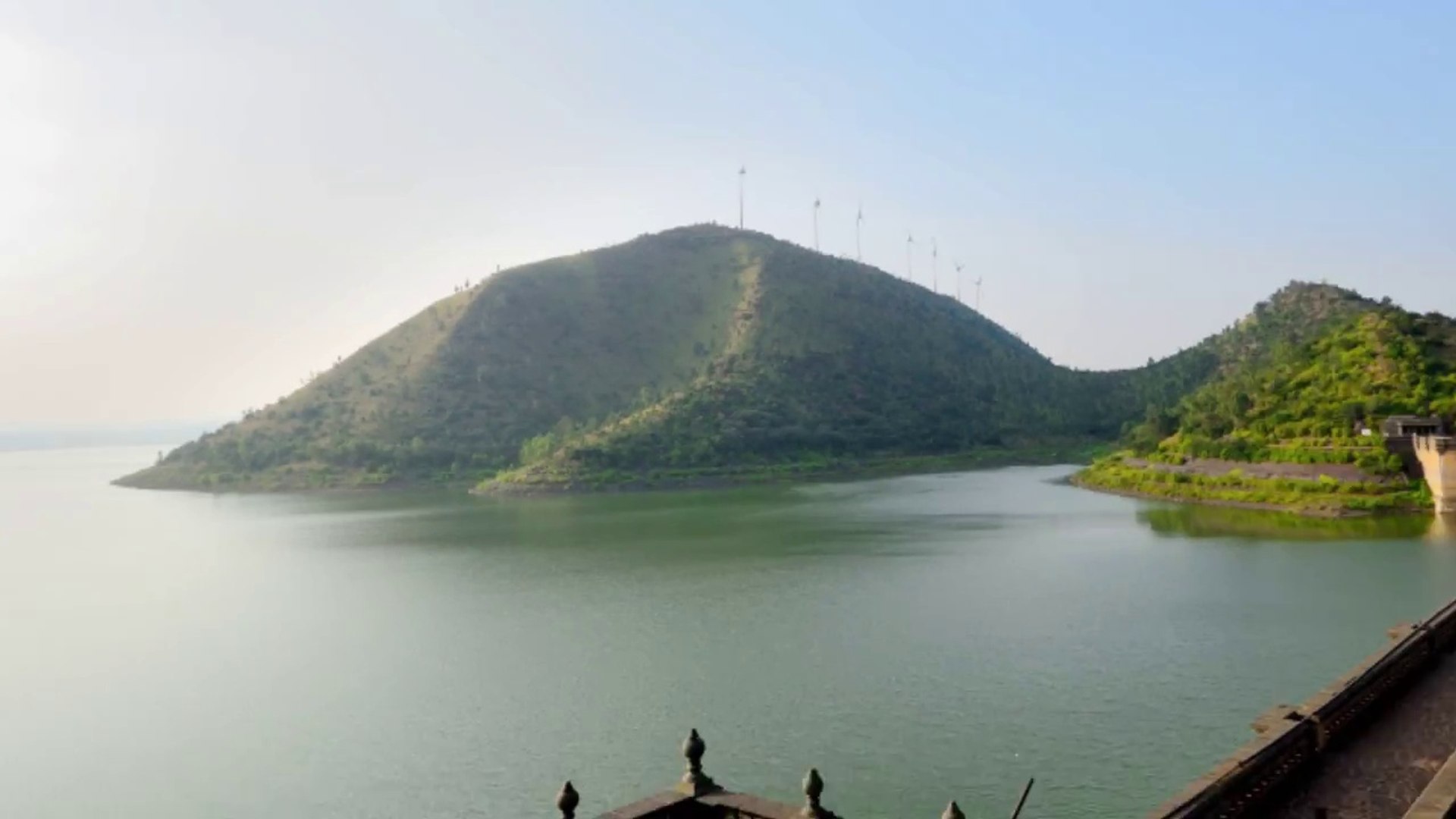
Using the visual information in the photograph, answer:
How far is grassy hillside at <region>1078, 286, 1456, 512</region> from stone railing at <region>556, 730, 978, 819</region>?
63.3 m

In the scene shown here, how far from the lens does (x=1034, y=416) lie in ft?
525

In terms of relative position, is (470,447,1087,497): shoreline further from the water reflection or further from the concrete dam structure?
the concrete dam structure

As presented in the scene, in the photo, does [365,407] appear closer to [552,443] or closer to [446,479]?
[446,479]

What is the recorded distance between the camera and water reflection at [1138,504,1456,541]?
5422cm

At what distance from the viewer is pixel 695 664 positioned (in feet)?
106

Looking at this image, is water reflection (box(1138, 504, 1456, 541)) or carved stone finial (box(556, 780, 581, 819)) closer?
carved stone finial (box(556, 780, 581, 819))

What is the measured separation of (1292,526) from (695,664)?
43.5m

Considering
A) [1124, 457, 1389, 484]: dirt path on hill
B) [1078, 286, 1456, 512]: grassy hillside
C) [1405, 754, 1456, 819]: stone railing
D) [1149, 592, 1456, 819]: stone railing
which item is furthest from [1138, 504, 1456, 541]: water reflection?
[1405, 754, 1456, 819]: stone railing

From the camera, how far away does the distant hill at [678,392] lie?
444 ft

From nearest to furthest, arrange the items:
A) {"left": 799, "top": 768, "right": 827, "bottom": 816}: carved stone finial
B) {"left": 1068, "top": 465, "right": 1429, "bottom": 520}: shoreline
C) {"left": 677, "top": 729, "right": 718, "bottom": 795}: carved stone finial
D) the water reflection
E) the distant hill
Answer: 1. {"left": 799, "top": 768, "right": 827, "bottom": 816}: carved stone finial
2. {"left": 677, "top": 729, "right": 718, "bottom": 795}: carved stone finial
3. the water reflection
4. {"left": 1068, "top": 465, "right": 1429, "bottom": 520}: shoreline
5. the distant hill

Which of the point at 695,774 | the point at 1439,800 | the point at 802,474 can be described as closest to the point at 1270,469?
the point at 802,474

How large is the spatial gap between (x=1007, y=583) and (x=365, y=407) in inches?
5406

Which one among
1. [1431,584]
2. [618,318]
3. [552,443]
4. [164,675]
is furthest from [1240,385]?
[618,318]

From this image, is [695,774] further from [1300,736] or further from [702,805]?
[1300,736]
